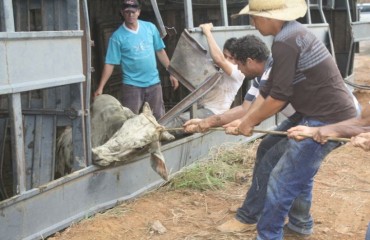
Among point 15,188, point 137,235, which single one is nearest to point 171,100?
point 137,235

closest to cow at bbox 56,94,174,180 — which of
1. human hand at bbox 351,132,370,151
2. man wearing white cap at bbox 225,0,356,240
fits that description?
man wearing white cap at bbox 225,0,356,240

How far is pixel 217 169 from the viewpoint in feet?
19.9

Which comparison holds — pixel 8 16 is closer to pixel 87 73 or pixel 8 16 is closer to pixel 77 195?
pixel 87 73

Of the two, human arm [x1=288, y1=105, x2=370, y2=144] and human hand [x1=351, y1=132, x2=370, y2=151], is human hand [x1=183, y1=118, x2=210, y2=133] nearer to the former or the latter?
human arm [x1=288, y1=105, x2=370, y2=144]

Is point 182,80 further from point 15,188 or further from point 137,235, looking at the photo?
point 15,188

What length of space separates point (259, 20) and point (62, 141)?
83.0 inches

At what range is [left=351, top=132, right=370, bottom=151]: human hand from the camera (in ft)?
10.5

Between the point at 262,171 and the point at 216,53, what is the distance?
67.6 inches

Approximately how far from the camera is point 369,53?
21.3m

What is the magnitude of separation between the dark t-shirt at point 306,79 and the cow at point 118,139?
131 centimetres

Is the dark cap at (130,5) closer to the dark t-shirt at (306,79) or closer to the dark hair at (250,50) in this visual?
the dark hair at (250,50)

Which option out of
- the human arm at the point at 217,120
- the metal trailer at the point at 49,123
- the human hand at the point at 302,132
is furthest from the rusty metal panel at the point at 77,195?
the human hand at the point at 302,132

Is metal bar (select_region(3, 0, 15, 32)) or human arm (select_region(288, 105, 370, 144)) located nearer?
human arm (select_region(288, 105, 370, 144))

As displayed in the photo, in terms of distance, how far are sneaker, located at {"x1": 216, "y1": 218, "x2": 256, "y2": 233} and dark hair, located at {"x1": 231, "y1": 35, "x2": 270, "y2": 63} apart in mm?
1307
